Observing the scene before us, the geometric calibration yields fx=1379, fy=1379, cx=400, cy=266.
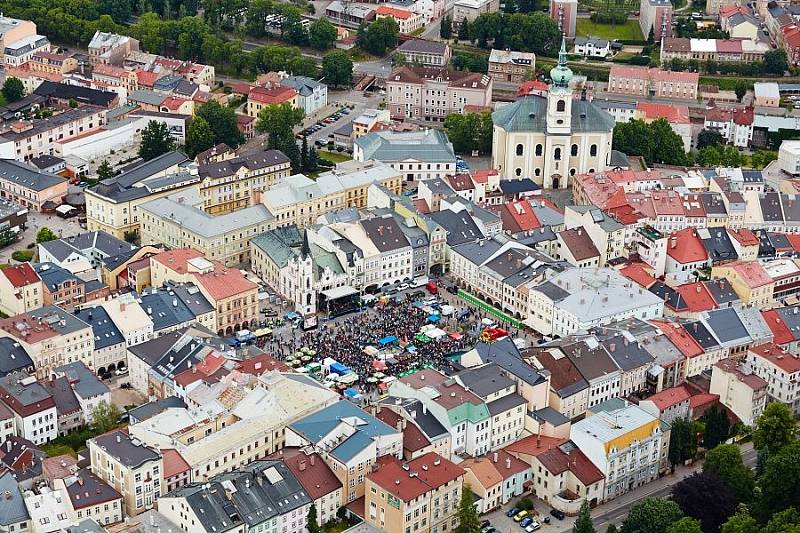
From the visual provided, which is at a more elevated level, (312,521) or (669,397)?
(669,397)

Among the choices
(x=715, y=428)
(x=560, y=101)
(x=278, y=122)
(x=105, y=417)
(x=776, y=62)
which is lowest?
(x=715, y=428)

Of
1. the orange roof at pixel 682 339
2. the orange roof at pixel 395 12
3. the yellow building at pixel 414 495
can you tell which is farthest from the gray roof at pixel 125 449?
the orange roof at pixel 395 12

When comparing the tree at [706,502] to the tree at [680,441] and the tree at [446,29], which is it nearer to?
the tree at [680,441]

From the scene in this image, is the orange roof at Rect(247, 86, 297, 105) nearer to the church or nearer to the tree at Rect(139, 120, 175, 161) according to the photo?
the tree at Rect(139, 120, 175, 161)

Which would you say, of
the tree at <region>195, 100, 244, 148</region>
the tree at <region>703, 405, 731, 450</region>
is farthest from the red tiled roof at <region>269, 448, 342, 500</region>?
the tree at <region>195, 100, 244, 148</region>

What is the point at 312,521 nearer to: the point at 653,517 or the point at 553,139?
the point at 653,517

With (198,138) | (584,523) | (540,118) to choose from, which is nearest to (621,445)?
(584,523)
